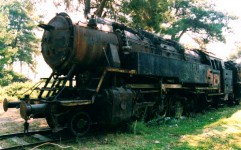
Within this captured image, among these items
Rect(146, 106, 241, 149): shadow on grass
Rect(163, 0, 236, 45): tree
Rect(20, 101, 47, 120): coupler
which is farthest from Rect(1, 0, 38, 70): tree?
Rect(20, 101, 47, 120): coupler

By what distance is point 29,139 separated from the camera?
658cm

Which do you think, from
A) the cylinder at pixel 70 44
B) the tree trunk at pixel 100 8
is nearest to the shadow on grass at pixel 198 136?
the cylinder at pixel 70 44

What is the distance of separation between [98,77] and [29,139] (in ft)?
8.15

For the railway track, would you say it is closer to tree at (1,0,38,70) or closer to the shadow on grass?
the shadow on grass

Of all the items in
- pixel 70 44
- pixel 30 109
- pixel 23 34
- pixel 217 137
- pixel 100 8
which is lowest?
pixel 217 137

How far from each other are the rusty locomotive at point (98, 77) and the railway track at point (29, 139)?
0.34 meters

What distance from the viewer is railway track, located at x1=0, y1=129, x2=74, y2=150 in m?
5.84

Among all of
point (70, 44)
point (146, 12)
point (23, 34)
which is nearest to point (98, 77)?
point (70, 44)

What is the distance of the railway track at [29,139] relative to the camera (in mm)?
5839

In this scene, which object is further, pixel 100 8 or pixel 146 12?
pixel 146 12

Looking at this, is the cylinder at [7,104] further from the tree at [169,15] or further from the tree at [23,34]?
the tree at [23,34]

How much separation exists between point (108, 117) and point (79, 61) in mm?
1693

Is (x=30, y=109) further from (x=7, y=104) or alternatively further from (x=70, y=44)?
(x=70, y=44)

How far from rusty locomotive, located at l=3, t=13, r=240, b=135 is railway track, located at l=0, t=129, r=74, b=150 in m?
0.34
